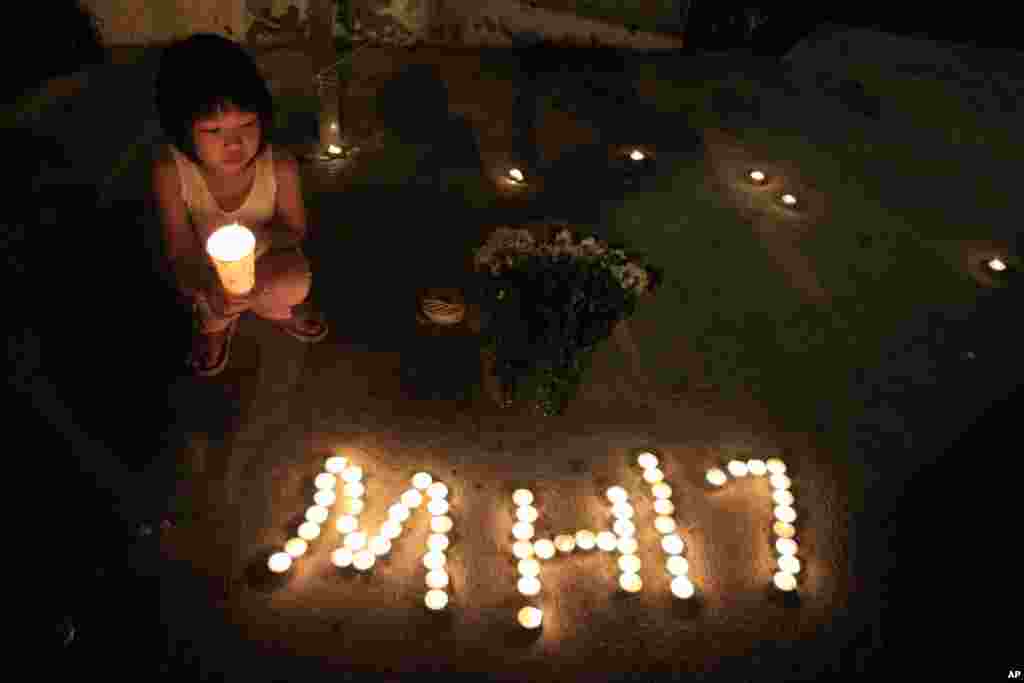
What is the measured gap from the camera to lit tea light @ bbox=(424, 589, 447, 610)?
2.73 m

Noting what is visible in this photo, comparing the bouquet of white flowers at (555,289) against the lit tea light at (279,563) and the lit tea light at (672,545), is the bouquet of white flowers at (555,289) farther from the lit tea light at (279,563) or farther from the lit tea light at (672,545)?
the lit tea light at (279,563)

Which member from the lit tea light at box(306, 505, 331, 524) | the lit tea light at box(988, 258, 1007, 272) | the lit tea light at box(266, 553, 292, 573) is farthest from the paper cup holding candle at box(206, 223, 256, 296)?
the lit tea light at box(988, 258, 1007, 272)

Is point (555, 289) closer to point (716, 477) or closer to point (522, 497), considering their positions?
point (522, 497)

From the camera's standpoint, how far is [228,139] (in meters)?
2.54

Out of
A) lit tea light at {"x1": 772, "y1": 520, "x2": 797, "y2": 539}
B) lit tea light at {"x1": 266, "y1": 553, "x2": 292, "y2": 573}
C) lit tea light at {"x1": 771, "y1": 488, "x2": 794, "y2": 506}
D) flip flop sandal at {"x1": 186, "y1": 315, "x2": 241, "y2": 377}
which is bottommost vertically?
lit tea light at {"x1": 266, "y1": 553, "x2": 292, "y2": 573}

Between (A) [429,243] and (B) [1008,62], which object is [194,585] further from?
(B) [1008,62]

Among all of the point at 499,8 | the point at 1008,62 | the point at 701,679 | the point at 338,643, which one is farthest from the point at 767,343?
the point at 1008,62

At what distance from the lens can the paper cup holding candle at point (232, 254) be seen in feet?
8.41

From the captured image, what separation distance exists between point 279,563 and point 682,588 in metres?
1.64

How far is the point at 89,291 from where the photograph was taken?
354cm

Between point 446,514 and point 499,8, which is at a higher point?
point 499,8

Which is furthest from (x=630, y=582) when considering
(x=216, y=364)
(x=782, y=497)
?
(x=216, y=364)

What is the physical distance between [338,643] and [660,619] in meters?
1.27

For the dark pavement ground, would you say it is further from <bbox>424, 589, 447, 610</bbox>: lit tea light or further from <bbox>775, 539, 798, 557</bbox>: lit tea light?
<bbox>424, 589, 447, 610</bbox>: lit tea light
